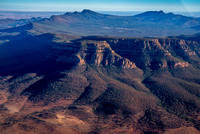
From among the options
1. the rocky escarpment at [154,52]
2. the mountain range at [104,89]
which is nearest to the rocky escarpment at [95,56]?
the mountain range at [104,89]

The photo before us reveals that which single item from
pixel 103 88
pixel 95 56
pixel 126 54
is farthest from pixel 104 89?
pixel 126 54

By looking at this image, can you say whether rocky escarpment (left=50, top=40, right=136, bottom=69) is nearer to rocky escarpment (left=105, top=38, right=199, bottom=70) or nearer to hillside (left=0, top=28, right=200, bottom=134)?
hillside (left=0, top=28, right=200, bottom=134)

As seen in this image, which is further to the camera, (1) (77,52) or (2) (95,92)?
(1) (77,52)

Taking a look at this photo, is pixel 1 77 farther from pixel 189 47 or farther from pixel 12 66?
pixel 189 47

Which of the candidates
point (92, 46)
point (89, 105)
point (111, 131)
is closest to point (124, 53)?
point (92, 46)

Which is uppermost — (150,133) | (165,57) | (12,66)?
(165,57)

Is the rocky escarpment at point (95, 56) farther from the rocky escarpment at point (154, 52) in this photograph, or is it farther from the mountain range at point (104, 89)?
the rocky escarpment at point (154, 52)

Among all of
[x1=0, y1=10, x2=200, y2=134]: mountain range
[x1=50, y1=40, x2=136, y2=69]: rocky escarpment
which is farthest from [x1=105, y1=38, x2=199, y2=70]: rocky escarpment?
[x1=50, y1=40, x2=136, y2=69]: rocky escarpment
